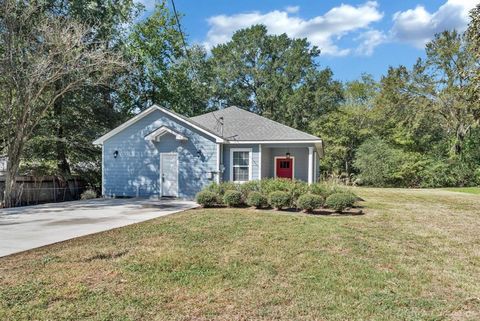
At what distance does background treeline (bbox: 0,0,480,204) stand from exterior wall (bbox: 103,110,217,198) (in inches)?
103

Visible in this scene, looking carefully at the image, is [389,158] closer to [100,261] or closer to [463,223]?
[463,223]

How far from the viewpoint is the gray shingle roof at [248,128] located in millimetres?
15164

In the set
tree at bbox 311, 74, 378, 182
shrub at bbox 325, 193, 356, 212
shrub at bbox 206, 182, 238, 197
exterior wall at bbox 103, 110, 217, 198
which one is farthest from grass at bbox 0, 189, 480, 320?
tree at bbox 311, 74, 378, 182

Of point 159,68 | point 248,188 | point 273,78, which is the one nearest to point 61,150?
point 159,68

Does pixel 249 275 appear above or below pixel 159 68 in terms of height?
below

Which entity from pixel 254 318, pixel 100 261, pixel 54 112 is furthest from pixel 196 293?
pixel 54 112

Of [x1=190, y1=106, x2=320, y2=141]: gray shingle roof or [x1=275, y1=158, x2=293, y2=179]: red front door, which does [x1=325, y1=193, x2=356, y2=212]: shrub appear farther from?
[x1=275, y1=158, x2=293, y2=179]: red front door

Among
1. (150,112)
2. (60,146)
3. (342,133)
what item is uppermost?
(342,133)

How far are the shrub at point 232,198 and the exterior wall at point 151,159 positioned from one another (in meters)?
3.35

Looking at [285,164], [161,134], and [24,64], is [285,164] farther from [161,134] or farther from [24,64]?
[24,64]

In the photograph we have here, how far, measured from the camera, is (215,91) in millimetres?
33812

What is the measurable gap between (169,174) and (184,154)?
3.59 feet

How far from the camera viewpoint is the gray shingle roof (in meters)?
15.2

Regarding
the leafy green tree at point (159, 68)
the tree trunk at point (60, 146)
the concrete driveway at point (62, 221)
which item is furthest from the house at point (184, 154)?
the leafy green tree at point (159, 68)
